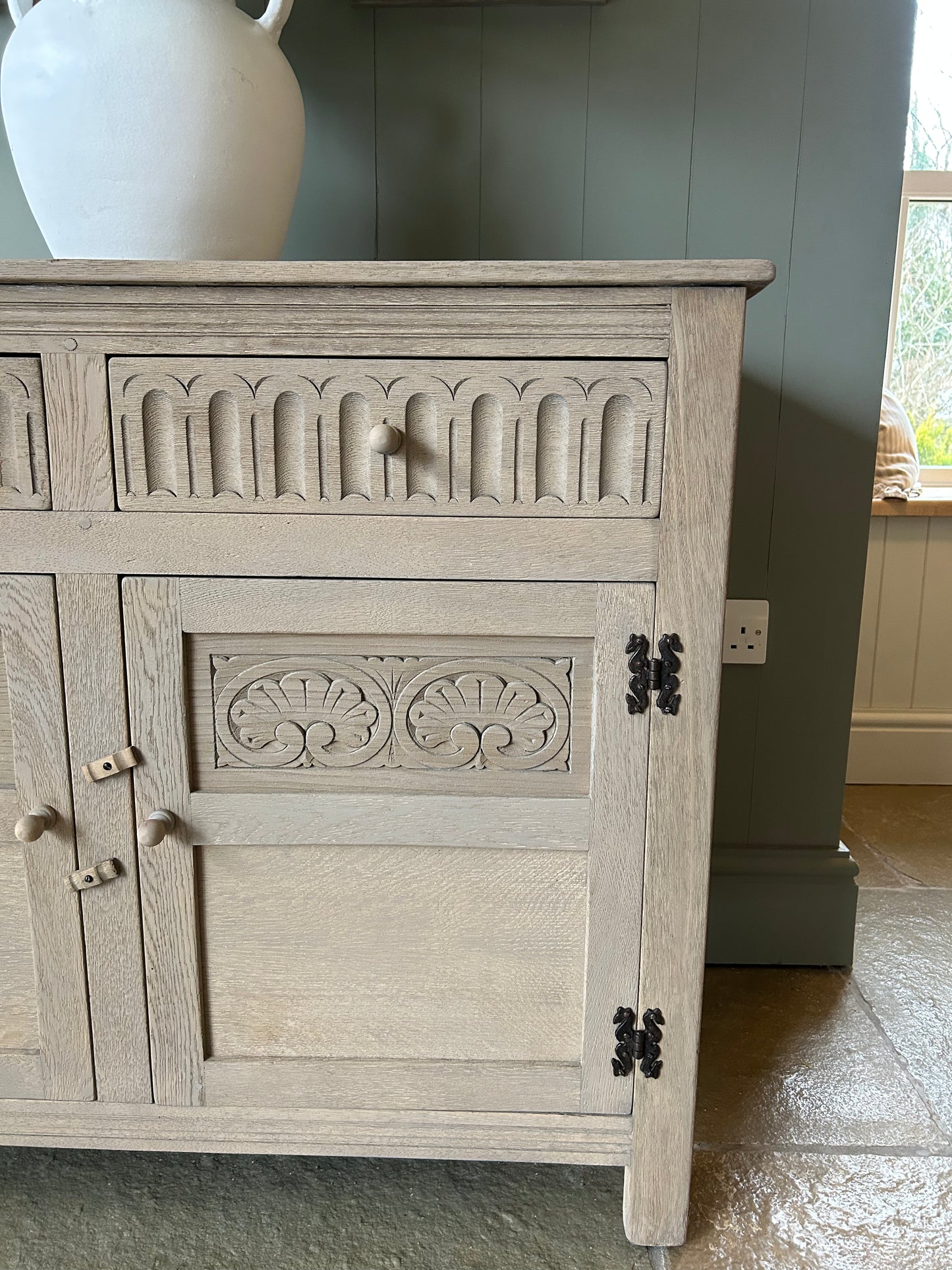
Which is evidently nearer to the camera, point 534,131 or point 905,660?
point 534,131

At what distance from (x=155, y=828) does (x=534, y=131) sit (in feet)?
3.42

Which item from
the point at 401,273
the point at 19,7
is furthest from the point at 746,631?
the point at 19,7

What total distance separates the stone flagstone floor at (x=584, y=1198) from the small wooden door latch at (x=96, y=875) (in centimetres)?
42

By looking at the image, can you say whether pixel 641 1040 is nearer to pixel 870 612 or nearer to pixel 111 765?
pixel 111 765

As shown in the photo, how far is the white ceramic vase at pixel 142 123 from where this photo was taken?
0.84 meters

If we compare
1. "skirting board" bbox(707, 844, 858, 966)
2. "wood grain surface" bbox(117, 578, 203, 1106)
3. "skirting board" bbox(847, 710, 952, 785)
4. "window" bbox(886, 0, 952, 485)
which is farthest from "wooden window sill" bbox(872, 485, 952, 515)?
"wood grain surface" bbox(117, 578, 203, 1106)

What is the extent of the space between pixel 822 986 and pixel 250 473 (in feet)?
3.92

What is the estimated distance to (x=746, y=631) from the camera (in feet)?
4.45

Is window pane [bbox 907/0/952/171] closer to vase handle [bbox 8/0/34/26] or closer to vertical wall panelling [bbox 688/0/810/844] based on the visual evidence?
vertical wall panelling [bbox 688/0/810/844]

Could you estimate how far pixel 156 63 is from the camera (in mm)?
840

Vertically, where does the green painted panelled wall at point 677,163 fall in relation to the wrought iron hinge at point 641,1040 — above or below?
above

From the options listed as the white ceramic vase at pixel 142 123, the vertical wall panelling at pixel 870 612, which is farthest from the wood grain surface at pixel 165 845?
the vertical wall panelling at pixel 870 612

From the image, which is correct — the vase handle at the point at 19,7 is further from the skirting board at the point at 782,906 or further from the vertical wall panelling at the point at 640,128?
the skirting board at the point at 782,906

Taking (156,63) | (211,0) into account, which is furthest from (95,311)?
(211,0)
